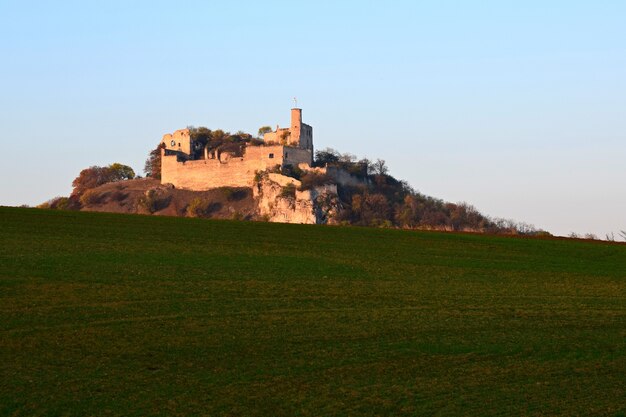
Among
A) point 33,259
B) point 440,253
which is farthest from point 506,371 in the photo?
point 440,253

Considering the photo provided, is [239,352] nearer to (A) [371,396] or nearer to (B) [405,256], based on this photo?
(A) [371,396]

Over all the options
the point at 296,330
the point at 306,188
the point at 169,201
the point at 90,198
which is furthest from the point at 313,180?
the point at 296,330

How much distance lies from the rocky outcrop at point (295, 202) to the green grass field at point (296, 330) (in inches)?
2838

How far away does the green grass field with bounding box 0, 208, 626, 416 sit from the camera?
1302cm

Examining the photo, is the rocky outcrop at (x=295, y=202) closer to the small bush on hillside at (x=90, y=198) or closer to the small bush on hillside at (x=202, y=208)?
the small bush on hillside at (x=202, y=208)

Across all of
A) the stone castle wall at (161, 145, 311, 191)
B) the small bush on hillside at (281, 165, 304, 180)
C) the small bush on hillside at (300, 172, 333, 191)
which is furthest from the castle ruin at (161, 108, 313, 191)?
the small bush on hillside at (300, 172, 333, 191)

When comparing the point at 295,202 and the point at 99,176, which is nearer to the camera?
the point at 295,202

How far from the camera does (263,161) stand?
110 m

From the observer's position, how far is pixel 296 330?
1677 centimetres

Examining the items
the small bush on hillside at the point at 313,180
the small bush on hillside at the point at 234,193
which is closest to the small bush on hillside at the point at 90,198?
the small bush on hillside at the point at 234,193

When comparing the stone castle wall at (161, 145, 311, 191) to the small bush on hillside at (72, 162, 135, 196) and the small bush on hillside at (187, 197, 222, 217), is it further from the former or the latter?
the small bush on hillside at (72, 162, 135, 196)

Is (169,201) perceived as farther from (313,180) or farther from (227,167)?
(313,180)

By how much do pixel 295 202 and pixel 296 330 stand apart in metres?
84.8

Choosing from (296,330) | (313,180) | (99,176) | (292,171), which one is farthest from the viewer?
(99,176)
